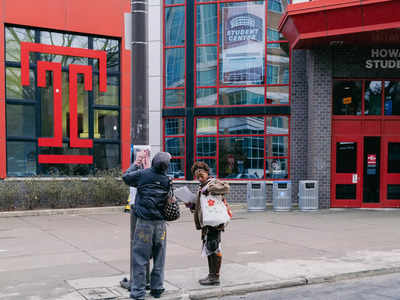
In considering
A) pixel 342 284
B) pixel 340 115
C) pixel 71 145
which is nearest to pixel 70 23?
pixel 71 145

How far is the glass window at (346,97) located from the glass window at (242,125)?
A: 8.71 feet

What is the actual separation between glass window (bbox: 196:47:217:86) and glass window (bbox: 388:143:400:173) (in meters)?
6.49

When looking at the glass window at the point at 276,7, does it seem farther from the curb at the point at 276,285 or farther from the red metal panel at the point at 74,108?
the curb at the point at 276,285

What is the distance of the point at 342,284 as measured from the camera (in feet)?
22.1

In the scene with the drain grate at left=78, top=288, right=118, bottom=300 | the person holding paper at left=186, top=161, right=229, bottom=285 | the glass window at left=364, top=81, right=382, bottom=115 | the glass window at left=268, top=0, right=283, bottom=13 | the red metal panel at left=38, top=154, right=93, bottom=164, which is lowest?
the drain grate at left=78, top=288, right=118, bottom=300

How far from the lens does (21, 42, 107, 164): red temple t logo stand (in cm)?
1631

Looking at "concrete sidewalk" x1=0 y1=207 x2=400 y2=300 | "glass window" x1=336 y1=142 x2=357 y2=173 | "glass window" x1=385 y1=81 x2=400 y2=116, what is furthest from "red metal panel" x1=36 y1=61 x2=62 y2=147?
"glass window" x1=385 y1=81 x2=400 y2=116

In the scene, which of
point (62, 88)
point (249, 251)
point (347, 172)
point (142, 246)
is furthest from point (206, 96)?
point (142, 246)

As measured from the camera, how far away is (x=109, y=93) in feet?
57.6

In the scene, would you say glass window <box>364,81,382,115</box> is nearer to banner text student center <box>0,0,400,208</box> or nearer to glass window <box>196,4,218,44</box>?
banner text student center <box>0,0,400,208</box>

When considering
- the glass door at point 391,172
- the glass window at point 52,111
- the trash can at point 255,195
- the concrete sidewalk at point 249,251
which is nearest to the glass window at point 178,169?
the glass window at point 52,111

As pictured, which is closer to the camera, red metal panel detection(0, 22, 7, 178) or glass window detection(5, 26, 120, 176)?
red metal panel detection(0, 22, 7, 178)

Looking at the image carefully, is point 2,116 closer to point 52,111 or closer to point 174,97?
point 52,111

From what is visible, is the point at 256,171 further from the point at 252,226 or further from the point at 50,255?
the point at 50,255
